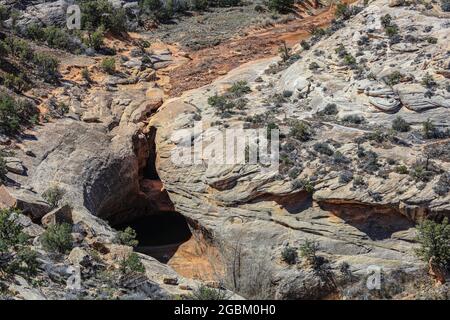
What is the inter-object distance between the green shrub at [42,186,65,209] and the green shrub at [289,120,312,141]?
9341mm

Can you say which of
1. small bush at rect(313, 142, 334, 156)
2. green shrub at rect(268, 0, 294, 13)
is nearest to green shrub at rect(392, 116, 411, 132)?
small bush at rect(313, 142, 334, 156)

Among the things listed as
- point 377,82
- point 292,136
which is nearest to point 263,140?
point 292,136

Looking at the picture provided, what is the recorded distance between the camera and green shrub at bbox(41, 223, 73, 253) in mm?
21469

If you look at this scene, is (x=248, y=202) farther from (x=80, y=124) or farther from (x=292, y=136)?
(x=80, y=124)

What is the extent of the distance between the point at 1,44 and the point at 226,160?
1322 cm

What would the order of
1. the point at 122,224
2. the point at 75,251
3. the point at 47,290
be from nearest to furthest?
the point at 47,290
the point at 75,251
the point at 122,224

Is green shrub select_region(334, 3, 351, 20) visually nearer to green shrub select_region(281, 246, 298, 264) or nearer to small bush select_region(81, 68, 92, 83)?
small bush select_region(81, 68, 92, 83)

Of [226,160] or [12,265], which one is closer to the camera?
[12,265]

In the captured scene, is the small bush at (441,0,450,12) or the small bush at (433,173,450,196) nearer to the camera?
the small bush at (433,173,450,196)

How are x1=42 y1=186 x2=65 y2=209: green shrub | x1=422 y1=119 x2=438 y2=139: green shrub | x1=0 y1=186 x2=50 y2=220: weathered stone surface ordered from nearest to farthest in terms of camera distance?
x1=0 y1=186 x2=50 y2=220: weathered stone surface, x1=42 y1=186 x2=65 y2=209: green shrub, x1=422 y1=119 x2=438 y2=139: green shrub

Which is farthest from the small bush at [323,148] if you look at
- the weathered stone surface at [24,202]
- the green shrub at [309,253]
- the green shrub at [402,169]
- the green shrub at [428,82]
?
the weathered stone surface at [24,202]

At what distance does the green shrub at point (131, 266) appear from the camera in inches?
827

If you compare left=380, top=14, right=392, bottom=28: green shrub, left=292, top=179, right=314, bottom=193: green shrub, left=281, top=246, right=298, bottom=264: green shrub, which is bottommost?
left=281, top=246, right=298, bottom=264: green shrub

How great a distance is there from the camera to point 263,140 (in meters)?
28.7
